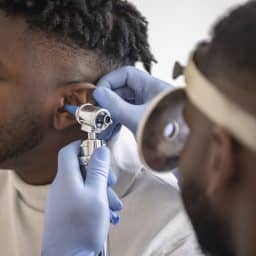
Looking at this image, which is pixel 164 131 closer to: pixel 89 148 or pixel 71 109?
pixel 89 148

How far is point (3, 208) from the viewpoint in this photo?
122cm

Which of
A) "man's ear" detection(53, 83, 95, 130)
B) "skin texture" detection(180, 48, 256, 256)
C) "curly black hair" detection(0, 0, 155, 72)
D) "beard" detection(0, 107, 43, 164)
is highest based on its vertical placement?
"skin texture" detection(180, 48, 256, 256)

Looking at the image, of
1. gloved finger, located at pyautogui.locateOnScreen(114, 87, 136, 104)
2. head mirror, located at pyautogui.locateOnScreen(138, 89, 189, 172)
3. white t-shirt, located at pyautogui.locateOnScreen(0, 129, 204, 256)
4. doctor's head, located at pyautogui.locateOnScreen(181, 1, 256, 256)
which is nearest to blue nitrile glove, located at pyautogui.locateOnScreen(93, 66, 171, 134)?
gloved finger, located at pyautogui.locateOnScreen(114, 87, 136, 104)

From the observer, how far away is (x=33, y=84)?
1.14m

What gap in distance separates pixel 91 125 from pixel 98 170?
0.08 meters

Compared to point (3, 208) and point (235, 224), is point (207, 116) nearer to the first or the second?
point (235, 224)

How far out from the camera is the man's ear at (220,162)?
1.89 ft

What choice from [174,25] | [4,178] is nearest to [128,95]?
[4,178]

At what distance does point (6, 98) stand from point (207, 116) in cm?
63

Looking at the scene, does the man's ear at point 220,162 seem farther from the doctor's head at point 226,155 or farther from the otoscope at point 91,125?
the otoscope at point 91,125

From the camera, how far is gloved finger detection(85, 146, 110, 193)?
93 cm

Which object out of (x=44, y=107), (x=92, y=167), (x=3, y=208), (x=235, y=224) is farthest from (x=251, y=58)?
(x=3, y=208)

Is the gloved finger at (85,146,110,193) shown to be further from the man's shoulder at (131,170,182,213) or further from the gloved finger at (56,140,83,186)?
the man's shoulder at (131,170,182,213)

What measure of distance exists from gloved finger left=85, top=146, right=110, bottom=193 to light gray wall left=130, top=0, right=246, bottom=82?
3.02 ft
